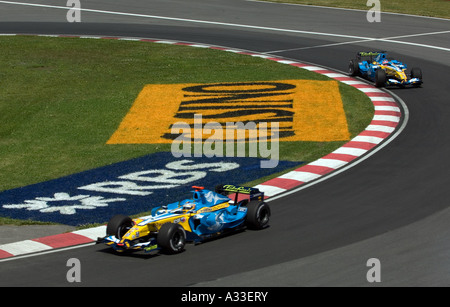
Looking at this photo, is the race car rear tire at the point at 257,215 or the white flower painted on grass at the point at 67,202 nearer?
the race car rear tire at the point at 257,215

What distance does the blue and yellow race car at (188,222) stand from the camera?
1434 cm

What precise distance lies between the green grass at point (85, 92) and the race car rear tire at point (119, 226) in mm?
3299

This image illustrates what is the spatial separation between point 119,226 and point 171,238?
3.75 feet

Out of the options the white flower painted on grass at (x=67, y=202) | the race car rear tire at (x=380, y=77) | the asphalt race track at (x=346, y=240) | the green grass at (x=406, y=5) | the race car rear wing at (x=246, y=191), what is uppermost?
the green grass at (x=406, y=5)

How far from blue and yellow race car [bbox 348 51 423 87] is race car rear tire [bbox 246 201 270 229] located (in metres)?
13.8

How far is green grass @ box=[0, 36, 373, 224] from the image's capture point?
21.8m

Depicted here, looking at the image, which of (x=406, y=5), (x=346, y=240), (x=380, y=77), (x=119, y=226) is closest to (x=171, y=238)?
(x=119, y=226)

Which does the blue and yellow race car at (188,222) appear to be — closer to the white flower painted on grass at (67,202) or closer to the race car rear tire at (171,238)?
the race car rear tire at (171,238)

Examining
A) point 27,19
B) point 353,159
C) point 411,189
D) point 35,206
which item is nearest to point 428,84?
point 353,159

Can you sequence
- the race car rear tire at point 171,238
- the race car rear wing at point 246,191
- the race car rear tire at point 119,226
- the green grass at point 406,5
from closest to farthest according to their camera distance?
1. the race car rear tire at point 171,238
2. the race car rear tire at point 119,226
3. the race car rear wing at point 246,191
4. the green grass at point 406,5

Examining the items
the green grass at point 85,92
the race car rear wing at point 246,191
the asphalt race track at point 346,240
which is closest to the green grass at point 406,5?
the asphalt race track at point 346,240

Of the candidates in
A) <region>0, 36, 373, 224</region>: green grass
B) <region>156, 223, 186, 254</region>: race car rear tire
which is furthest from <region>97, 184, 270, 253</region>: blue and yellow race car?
<region>0, 36, 373, 224</region>: green grass

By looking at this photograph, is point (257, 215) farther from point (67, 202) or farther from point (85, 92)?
point (85, 92)

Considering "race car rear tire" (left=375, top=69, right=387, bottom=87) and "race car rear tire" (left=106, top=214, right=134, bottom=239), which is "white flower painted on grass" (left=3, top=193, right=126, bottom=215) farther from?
"race car rear tire" (left=375, top=69, right=387, bottom=87)
